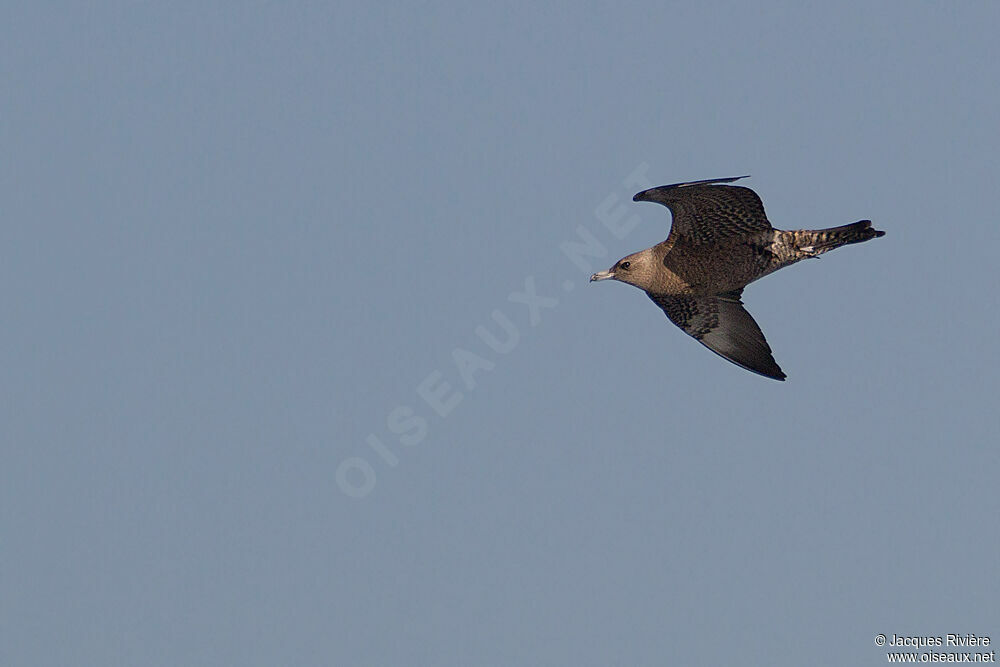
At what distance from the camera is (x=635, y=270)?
23.6m

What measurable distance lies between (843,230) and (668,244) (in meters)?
2.93

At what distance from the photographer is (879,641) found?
23.2 metres

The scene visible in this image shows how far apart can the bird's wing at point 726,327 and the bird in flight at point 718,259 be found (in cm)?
2

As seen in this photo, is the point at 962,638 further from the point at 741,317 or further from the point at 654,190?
the point at 654,190

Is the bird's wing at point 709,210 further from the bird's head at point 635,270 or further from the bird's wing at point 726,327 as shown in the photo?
the bird's wing at point 726,327

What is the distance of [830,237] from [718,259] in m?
1.93

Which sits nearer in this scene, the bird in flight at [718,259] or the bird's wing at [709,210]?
the bird's wing at [709,210]

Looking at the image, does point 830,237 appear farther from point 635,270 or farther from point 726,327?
point 726,327

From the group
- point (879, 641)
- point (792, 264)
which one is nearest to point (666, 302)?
point (792, 264)

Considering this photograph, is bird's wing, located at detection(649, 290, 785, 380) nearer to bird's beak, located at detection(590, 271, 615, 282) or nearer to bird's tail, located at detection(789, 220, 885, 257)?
bird's beak, located at detection(590, 271, 615, 282)

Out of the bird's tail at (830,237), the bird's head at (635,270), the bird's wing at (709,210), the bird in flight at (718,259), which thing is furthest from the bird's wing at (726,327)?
the bird's tail at (830,237)

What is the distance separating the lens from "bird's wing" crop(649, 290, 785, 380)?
971 inches

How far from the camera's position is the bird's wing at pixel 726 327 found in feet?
80.9

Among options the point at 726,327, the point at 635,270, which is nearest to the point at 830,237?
the point at 635,270
